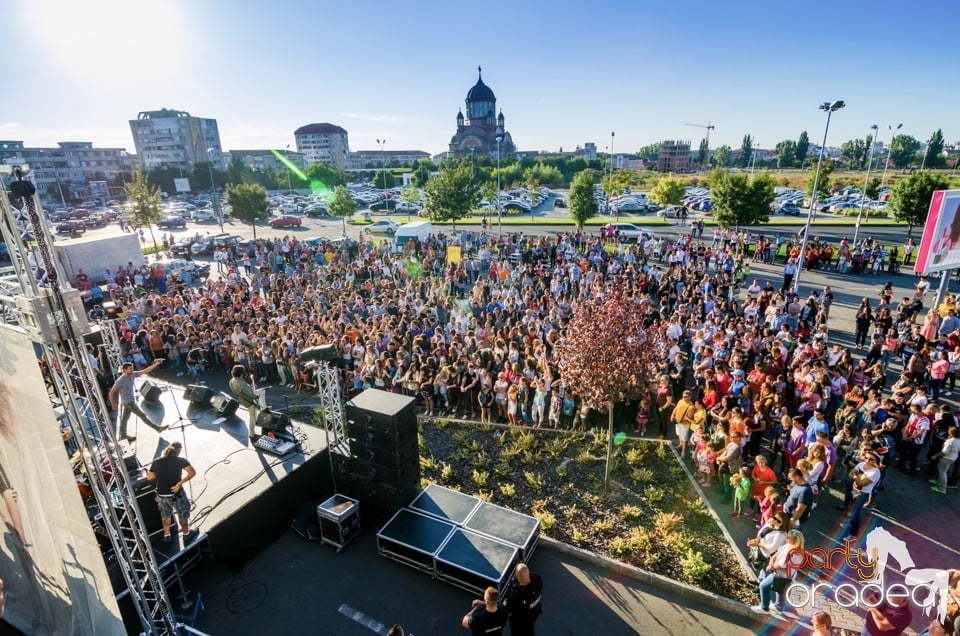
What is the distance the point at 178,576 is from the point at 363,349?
22.3 feet

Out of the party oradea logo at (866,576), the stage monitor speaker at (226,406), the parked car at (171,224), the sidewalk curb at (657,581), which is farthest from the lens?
the parked car at (171,224)

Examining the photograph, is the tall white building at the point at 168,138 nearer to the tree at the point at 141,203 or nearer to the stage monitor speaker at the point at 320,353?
the tree at the point at 141,203

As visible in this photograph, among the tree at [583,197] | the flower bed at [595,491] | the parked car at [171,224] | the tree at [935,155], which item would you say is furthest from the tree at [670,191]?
the tree at [935,155]

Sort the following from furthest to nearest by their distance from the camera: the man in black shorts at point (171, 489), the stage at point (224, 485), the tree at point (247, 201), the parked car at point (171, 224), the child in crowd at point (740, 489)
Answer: the parked car at point (171, 224), the tree at point (247, 201), the child in crowd at point (740, 489), the stage at point (224, 485), the man in black shorts at point (171, 489)

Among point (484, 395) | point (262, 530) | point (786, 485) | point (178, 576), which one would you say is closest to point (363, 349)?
point (484, 395)

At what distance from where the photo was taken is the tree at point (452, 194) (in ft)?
111

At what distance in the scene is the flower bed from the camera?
7402 millimetres

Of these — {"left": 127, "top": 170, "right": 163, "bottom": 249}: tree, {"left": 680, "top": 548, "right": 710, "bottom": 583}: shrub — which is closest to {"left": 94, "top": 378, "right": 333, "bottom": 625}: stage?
{"left": 680, "top": 548, "right": 710, "bottom": 583}: shrub

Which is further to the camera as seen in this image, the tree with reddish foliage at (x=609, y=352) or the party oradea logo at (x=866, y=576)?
the tree with reddish foliage at (x=609, y=352)

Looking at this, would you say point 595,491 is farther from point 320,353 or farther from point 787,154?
point 787,154

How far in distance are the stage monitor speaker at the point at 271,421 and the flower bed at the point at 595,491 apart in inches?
114

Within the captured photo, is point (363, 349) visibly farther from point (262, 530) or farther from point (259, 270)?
point (259, 270)

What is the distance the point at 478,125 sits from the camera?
4510 inches

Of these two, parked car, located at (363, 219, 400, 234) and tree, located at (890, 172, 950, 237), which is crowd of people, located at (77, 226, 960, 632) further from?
parked car, located at (363, 219, 400, 234)
